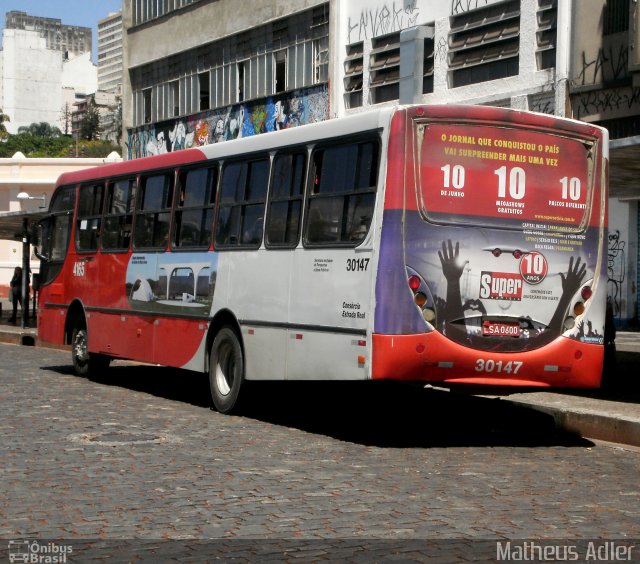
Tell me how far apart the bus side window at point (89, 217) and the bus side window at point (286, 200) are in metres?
5.07

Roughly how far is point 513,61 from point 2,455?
19193 mm

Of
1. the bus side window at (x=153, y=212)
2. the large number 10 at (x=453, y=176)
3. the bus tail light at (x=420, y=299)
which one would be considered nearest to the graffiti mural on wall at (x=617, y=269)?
the bus side window at (x=153, y=212)

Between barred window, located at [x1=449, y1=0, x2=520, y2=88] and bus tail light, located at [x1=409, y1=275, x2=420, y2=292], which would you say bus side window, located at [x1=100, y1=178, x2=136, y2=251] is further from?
barred window, located at [x1=449, y1=0, x2=520, y2=88]

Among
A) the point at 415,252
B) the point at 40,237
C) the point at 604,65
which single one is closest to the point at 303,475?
the point at 415,252

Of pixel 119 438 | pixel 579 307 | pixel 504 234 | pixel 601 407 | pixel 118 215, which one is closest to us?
pixel 119 438

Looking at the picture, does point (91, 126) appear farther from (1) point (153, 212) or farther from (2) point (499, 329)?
(2) point (499, 329)

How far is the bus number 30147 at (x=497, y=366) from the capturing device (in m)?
11.0

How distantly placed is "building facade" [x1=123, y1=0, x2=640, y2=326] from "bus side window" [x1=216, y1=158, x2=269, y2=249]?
4.32m

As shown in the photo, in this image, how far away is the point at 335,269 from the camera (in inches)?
448

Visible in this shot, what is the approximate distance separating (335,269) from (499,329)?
1627 mm

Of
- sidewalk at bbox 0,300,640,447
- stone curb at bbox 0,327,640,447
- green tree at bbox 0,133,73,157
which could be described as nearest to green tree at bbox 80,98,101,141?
green tree at bbox 0,133,73,157

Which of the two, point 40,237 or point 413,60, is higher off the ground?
point 413,60

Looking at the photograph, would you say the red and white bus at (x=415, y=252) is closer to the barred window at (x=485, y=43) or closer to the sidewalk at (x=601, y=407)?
the sidewalk at (x=601, y=407)

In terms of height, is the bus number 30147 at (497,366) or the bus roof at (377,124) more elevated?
the bus roof at (377,124)
